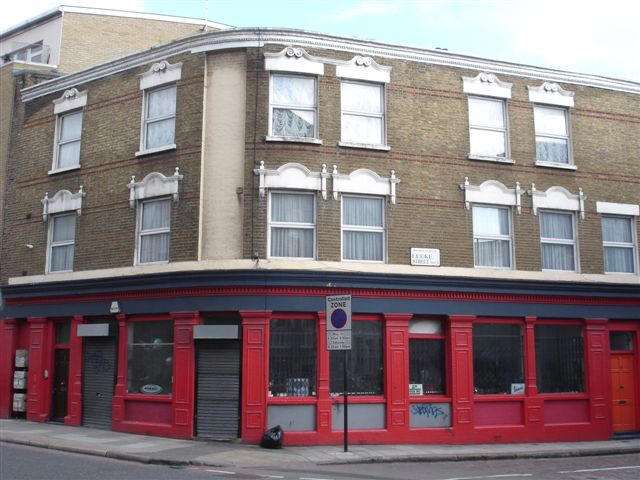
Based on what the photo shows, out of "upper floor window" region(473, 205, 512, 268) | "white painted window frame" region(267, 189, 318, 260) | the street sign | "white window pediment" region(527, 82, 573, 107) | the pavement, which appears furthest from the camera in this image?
"white window pediment" region(527, 82, 573, 107)

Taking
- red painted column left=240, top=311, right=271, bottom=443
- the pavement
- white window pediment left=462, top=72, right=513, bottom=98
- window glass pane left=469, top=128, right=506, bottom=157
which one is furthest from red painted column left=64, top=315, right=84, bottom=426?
white window pediment left=462, top=72, right=513, bottom=98

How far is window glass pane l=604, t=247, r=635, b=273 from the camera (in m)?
20.5

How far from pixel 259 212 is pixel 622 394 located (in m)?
11.6

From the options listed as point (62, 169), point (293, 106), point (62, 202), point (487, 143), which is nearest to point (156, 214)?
point (62, 202)

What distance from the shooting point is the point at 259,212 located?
17.3 m

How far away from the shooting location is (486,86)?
768 inches

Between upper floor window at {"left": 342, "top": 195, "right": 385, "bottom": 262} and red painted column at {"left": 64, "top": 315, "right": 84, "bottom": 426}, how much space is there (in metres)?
7.73

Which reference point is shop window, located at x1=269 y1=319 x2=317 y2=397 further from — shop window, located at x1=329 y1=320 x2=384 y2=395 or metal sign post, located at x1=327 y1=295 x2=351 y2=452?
metal sign post, located at x1=327 y1=295 x2=351 y2=452

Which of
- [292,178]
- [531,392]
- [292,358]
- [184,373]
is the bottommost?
[531,392]

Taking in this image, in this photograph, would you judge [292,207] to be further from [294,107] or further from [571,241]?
[571,241]

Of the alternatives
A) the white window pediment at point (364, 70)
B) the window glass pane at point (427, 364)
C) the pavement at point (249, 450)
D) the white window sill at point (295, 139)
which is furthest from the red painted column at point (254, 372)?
the white window pediment at point (364, 70)

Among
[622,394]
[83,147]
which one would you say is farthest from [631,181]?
[83,147]

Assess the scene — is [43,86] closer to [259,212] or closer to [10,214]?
[10,214]

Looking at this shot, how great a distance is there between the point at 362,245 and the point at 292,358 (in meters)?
3.38
